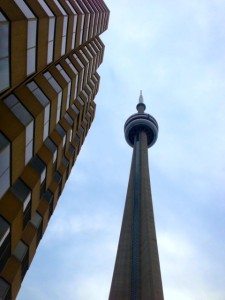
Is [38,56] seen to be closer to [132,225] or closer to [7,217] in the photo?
[7,217]

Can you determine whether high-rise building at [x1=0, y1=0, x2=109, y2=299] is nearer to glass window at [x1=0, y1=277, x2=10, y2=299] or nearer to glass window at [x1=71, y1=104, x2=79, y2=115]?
glass window at [x1=0, y1=277, x2=10, y2=299]

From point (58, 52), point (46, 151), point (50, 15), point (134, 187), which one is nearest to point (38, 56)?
point (50, 15)

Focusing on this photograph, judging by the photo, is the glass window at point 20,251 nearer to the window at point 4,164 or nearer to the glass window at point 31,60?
the window at point 4,164

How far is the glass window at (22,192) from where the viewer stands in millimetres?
19942

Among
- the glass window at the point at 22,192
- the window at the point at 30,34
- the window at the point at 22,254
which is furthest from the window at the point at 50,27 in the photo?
the window at the point at 22,254

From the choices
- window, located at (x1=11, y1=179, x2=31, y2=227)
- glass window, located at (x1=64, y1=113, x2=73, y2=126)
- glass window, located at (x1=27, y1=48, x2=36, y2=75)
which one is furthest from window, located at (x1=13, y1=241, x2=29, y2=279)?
glass window, located at (x1=27, y1=48, x2=36, y2=75)

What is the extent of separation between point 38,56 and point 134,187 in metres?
64.7

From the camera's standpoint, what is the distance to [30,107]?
18.6 meters

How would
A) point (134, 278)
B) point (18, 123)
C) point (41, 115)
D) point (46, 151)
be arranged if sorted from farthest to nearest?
point (134, 278)
point (46, 151)
point (41, 115)
point (18, 123)

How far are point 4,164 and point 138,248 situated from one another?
2194 inches

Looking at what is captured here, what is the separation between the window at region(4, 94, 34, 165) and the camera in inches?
672

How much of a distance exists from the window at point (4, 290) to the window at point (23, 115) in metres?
8.65

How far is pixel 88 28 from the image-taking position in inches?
1230

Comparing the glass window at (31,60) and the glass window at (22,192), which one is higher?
the glass window at (31,60)
